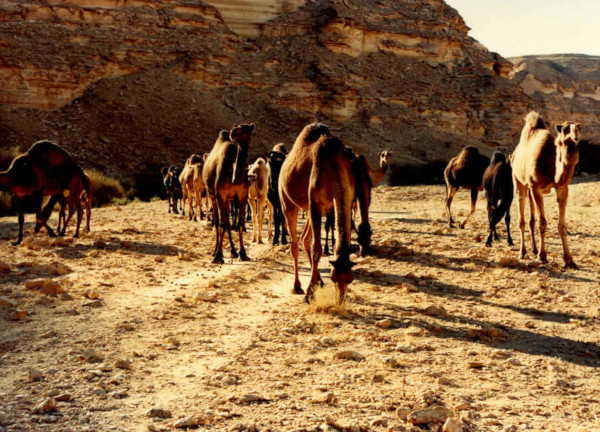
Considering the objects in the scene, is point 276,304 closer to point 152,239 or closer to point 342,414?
point 342,414

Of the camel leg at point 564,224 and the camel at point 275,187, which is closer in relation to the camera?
the camel leg at point 564,224

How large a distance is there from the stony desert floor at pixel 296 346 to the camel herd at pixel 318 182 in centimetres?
86

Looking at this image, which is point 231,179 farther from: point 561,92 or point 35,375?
point 561,92

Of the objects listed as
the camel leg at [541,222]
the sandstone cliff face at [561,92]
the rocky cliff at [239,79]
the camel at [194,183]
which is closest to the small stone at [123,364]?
the camel leg at [541,222]

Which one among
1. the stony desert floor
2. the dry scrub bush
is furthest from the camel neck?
the dry scrub bush

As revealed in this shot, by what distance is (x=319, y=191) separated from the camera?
766cm

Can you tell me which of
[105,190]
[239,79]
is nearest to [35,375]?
[105,190]

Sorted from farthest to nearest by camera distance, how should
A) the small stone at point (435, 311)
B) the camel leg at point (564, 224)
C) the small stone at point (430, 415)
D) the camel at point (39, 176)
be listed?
the camel at point (39, 176) → the camel leg at point (564, 224) → the small stone at point (435, 311) → the small stone at point (430, 415)

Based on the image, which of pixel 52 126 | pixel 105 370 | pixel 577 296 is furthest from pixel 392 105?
pixel 105 370

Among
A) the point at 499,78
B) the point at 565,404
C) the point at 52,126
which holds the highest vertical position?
the point at 499,78

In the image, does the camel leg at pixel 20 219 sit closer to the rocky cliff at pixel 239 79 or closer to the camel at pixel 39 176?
the camel at pixel 39 176

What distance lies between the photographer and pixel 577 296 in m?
8.30

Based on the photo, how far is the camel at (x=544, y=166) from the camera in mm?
9695

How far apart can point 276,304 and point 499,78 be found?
64938 millimetres
